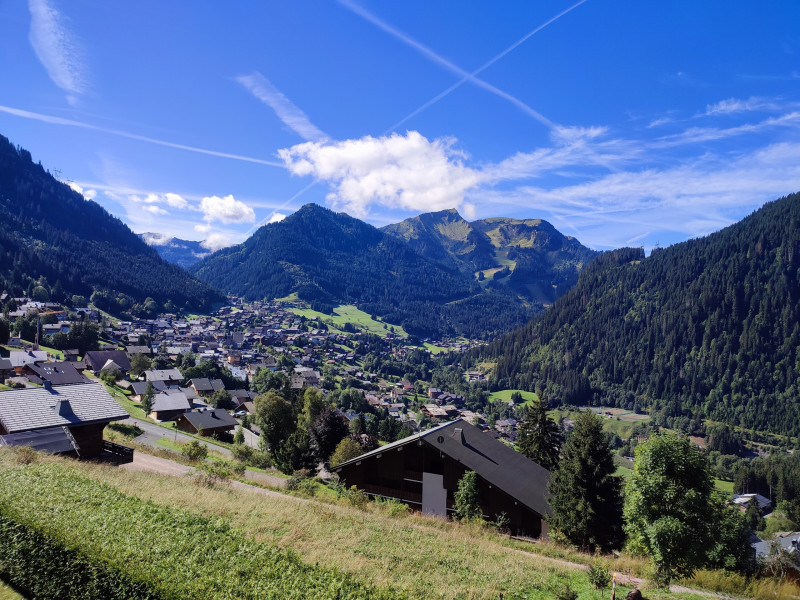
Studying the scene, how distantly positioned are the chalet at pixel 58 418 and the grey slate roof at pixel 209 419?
40.0m

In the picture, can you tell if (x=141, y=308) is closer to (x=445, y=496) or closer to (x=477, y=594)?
(x=445, y=496)

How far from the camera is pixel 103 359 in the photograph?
282 feet

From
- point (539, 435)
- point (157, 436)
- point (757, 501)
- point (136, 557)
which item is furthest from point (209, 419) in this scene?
point (757, 501)

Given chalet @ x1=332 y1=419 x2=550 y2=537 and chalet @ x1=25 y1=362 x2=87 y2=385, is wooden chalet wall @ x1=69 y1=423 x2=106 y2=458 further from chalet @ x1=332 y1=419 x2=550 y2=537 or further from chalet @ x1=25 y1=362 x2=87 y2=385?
chalet @ x1=25 y1=362 x2=87 y2=385

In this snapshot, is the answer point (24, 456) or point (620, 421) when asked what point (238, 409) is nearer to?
point (24, 456)

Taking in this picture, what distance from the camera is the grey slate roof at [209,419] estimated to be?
2370 inches

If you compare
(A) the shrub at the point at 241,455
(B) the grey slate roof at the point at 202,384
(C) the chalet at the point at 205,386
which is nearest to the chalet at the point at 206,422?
(A) the shrub at the point at 241,455

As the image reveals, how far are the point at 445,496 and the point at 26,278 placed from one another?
18116 centimetres

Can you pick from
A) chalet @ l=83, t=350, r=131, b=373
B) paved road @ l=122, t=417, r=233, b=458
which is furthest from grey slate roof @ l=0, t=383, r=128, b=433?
chalet @ l=83, t=350, r=131, b=373

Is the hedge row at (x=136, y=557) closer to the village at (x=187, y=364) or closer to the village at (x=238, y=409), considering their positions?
the village at (x=238, y=409)

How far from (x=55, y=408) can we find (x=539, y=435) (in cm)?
3700

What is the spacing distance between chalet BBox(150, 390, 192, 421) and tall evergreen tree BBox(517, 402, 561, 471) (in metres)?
51.8

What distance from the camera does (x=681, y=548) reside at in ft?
40.4

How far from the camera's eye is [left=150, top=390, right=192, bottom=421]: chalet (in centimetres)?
6500
